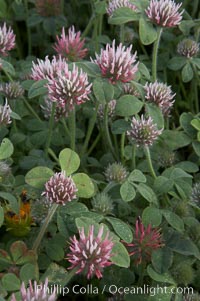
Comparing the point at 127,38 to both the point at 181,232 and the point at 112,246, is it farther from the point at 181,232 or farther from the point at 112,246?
the point at 112,246

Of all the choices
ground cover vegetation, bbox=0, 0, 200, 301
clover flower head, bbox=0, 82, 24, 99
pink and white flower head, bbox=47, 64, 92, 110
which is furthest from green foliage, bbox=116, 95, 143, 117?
clover flower head, bbox=0, 82, 24, 99

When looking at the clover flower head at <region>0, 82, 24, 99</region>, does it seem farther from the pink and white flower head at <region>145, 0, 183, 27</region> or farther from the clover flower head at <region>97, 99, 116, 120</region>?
the pink and white flower head at <region>145, 0, 183, 27</region>

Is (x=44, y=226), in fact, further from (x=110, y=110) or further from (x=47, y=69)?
(x=110, y=110)

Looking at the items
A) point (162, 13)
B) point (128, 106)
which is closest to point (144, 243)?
point (128, 106)

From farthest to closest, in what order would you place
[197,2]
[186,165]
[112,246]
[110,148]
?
1. [197,2]
2. [110,148]
3. [186,165]
4. [112,246]

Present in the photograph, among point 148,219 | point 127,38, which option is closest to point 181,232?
point 148,219
